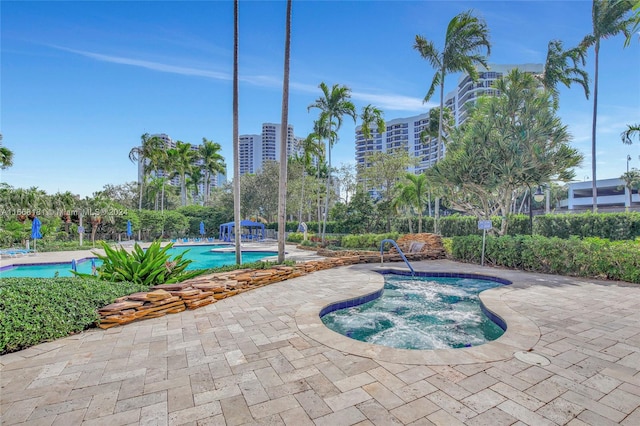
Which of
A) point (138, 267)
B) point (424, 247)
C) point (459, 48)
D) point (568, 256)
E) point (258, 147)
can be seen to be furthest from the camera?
point (258, 147)

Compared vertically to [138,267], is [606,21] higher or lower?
higher

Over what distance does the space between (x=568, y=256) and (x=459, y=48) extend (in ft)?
34.7

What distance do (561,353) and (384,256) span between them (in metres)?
7.53

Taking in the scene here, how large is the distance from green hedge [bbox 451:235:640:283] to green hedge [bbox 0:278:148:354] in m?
9.83

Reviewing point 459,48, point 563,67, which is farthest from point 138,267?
point 563,67

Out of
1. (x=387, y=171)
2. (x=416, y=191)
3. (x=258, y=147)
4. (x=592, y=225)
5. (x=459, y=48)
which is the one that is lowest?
(x=592, y=225)

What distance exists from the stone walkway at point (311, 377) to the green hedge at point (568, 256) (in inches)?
135

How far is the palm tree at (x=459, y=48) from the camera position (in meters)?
13.2

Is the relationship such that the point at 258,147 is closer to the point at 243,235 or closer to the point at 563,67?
the point at 243,235

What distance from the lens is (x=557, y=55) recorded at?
16.4 metres

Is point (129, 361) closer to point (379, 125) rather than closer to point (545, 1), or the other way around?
point (545, 1)

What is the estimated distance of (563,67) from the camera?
16.5 meters

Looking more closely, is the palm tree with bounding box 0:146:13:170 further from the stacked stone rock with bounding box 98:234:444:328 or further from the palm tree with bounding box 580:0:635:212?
the palm tree with bounding box 580:0:635:212

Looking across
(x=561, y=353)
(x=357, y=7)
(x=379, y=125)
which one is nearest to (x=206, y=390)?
(x=561, y=353)
